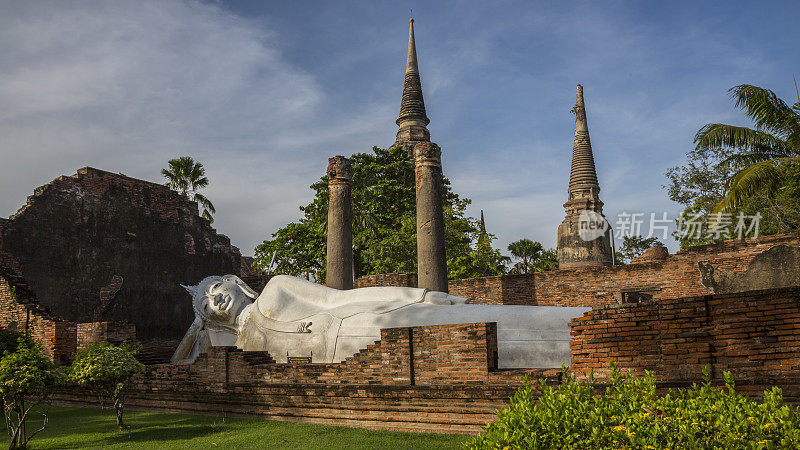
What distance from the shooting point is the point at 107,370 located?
757 centimetres

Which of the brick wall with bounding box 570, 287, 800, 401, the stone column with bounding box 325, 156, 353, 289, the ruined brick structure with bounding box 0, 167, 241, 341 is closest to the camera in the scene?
the brick wall with bounding box 570, 287, 800, 401

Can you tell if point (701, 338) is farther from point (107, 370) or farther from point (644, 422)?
point (107, 370)

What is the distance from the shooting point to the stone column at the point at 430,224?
43.7ft

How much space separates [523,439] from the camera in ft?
10.6

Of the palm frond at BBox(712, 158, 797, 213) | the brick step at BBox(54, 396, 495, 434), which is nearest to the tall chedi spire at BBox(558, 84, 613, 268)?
the palm frond at BBox(712, 158, 797, 213)

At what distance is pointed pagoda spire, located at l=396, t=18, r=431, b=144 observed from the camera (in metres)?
30.8

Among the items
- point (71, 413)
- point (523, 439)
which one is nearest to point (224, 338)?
point (71, 413)

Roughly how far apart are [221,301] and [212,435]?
420 centimetres

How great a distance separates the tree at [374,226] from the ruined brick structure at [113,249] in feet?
24.1

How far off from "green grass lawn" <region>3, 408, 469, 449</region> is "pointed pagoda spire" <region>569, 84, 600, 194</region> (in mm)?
26638

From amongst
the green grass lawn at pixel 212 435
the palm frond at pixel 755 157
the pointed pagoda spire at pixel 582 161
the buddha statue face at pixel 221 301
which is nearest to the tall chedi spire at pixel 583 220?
the pointed pagoda spire at pixel 582 161

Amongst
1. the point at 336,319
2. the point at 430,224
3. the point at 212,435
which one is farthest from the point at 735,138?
the point at 212,435

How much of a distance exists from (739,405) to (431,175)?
1072 centimetres

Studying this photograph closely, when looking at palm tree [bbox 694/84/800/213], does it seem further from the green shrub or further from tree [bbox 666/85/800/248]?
the green shrub
